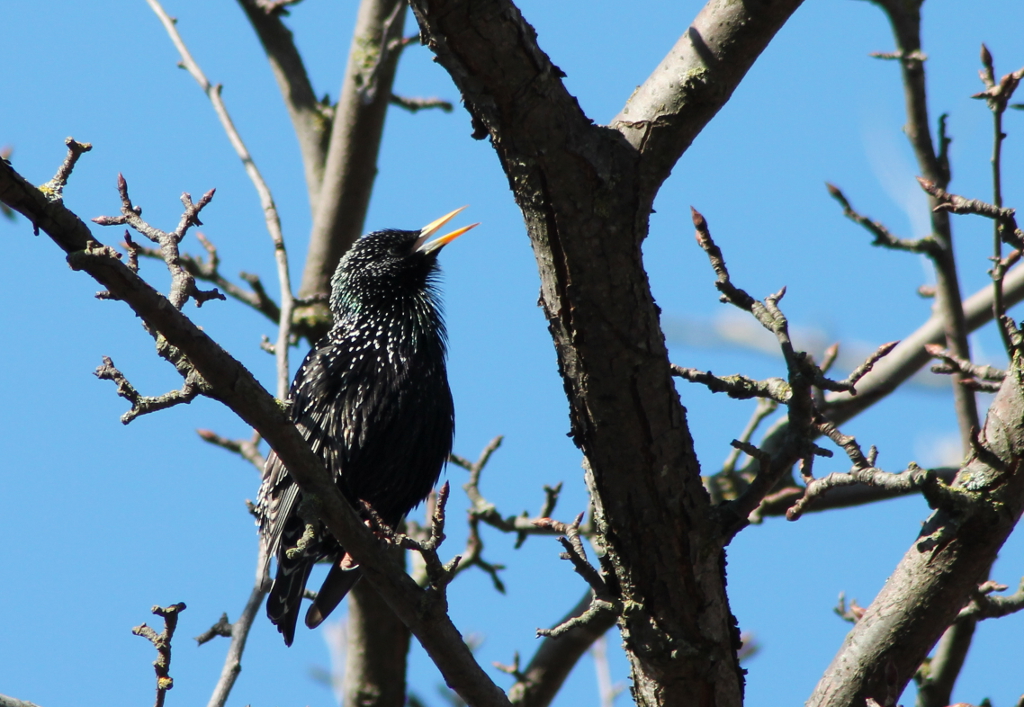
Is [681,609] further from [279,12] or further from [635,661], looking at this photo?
[279,12]

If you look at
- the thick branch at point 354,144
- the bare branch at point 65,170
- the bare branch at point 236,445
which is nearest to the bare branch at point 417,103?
the thick branch at point 354,144

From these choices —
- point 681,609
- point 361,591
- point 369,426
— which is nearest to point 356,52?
point 369,426

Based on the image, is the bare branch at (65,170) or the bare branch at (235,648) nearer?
the bare branch at (65,170)

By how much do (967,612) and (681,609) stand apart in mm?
1194

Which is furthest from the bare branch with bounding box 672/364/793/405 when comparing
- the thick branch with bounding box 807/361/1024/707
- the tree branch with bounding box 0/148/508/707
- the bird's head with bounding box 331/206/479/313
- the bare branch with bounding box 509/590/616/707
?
the bird's head with bounding box 331/206/479/313

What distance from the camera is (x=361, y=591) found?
4.72m

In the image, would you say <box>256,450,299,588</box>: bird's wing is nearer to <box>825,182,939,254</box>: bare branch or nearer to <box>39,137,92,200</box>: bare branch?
<box>39,137,92,200</box>: bare branch

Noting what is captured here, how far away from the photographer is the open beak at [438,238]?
504 centimetres

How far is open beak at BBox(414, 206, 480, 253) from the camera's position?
504 cm

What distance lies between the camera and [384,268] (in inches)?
199

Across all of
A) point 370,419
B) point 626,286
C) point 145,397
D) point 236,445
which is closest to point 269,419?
point 145,397

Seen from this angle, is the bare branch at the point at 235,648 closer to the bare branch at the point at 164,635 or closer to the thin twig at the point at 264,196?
the bare branch at the point at 164,635

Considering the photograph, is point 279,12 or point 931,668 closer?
point 931,668

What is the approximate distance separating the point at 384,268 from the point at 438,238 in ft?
1.06
